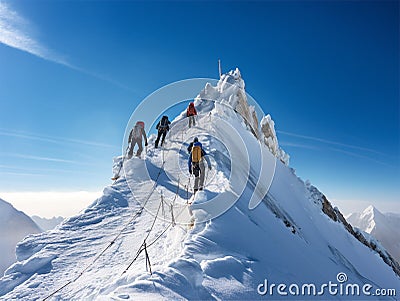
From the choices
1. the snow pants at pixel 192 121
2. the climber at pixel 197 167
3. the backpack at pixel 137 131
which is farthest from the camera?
the snow pants at pixel 192 121

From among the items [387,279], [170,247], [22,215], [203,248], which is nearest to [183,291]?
[203,248]

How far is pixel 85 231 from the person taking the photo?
8.03 meters

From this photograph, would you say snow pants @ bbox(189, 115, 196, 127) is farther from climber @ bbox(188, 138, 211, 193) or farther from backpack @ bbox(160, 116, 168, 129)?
climber @ bbox(188, 138, 211, 193)

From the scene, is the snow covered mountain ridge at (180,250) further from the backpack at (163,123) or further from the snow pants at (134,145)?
the backpack at (163,123)

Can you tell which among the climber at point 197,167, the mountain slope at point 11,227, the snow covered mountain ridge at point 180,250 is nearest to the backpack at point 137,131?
the snow covered mountain ridge at point 180,250

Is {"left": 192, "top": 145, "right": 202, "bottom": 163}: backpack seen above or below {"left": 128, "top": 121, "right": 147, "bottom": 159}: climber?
below

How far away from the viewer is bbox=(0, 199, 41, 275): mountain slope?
102650mm

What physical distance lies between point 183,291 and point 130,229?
418 centimetres

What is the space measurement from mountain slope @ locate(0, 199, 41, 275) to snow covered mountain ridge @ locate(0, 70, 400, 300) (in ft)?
370

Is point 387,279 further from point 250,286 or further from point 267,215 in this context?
point 250,286

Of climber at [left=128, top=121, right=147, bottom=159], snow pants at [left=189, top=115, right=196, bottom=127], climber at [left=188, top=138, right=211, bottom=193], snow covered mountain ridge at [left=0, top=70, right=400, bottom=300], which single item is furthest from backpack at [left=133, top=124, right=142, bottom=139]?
snow pants at [left=189, top=115, right=196, bottom=127]

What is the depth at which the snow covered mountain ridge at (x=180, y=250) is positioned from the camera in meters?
4.43

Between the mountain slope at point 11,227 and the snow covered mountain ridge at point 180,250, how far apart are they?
370 feet

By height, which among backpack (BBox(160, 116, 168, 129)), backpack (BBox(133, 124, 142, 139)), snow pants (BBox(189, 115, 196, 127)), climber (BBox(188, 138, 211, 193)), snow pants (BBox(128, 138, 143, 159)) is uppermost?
snow pants (BBox(189, 115, 196, 127))
